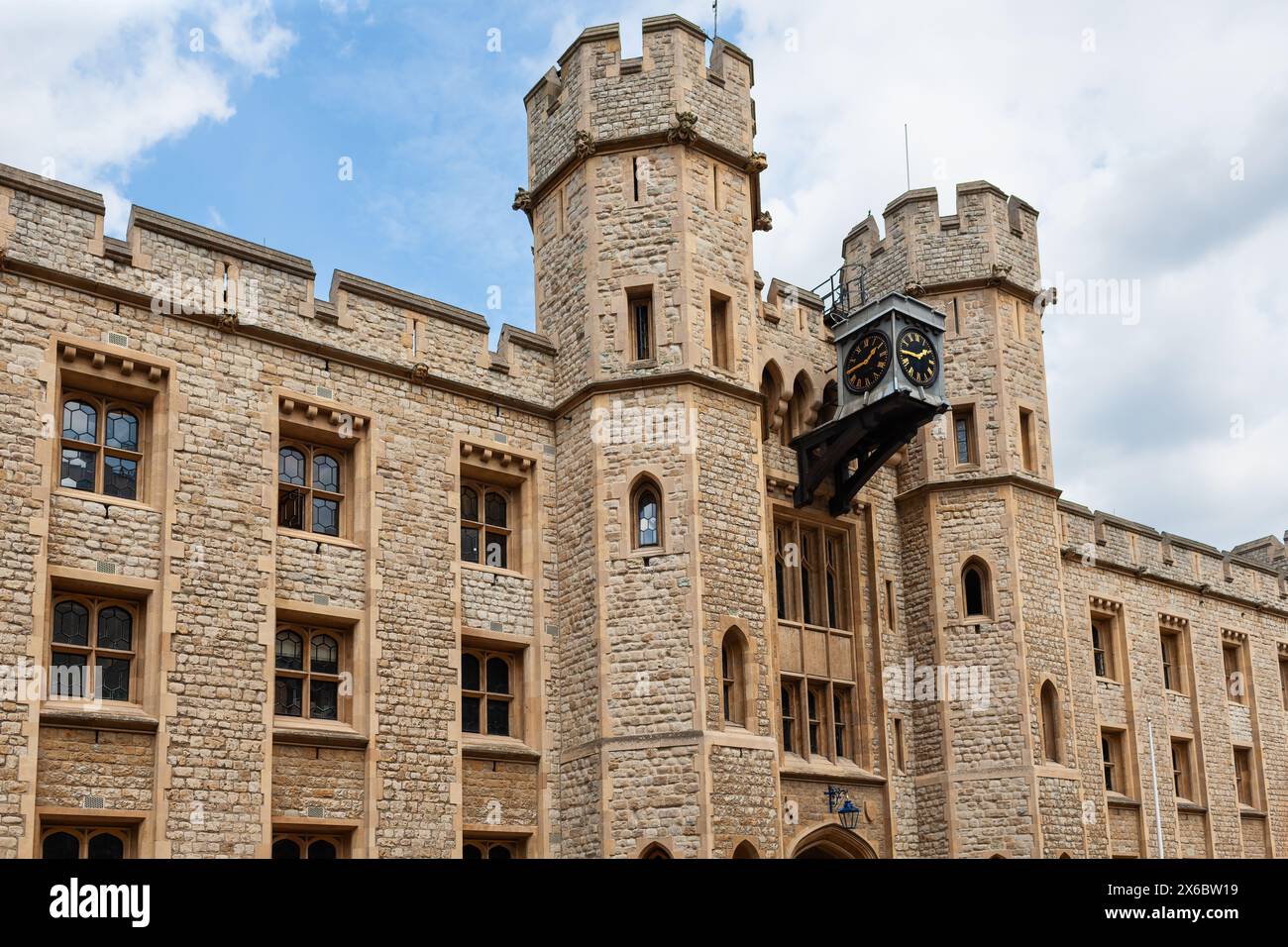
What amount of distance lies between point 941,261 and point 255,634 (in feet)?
46.6

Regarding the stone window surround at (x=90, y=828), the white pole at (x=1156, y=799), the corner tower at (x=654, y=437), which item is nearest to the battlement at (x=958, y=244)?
the corner tower at (x=654, y=437)

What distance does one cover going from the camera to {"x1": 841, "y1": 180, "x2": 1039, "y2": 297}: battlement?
2555cm

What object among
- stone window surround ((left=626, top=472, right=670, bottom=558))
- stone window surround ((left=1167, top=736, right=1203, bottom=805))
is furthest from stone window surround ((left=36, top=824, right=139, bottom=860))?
stone window surround ((left=1167, top=736, right=1203, bottom=805))

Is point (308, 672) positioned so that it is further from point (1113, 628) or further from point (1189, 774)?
point (1189, 774)

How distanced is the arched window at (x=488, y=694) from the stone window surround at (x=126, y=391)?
16.0ft

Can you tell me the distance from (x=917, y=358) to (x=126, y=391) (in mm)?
11473

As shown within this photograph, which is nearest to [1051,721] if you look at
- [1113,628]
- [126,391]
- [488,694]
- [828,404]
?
[1113,628]

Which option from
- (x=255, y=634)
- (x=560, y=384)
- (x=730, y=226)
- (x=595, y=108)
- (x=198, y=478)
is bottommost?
(x=255, y=634)

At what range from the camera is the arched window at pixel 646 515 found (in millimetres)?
20062
